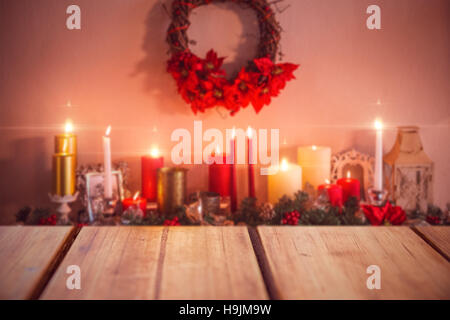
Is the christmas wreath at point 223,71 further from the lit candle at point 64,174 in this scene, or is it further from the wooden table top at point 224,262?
the wooden table top at point 224,262

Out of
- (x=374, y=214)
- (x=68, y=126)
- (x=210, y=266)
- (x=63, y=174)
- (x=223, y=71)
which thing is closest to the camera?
(x=210, y=266)

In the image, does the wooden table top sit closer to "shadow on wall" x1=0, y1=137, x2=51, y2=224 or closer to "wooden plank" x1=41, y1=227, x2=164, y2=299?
"wooden plank" x1=41, y1=227, x2=164, y2=299

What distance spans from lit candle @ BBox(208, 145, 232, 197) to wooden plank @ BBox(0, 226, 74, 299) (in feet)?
3.39

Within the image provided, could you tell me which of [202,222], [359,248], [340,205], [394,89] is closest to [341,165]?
[340,205]

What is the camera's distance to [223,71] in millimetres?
Result: 1468

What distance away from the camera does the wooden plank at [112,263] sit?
336mm

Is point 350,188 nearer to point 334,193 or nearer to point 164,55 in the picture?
point 334,193

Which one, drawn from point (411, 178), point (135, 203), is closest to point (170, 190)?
point (135, 203)

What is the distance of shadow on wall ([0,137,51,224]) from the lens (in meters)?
1.60

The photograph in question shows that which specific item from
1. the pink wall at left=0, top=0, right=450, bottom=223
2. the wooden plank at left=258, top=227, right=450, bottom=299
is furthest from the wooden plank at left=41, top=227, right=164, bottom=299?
the pink wall at left=0, top=0, right=450, bottom=223

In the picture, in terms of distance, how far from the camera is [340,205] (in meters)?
1.40

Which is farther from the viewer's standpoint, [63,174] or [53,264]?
[63,174]

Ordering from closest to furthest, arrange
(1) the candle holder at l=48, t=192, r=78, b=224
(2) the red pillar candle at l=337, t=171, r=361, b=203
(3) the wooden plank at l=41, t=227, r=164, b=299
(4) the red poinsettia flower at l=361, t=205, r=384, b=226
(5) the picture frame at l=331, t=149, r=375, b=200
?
(3) the wooden plank at l=41, t=227, r=164, b=299 → (4) the red poinsettia flower at l=361, t=205, r=384, b=226 → (1) the candle holder at l=48, t=192, r=78, b=224 → (2) the red pillar candle at l=337, t=171, r=361, b=203 → (5) the picture frame at l=331, t=149, r=375, b=200

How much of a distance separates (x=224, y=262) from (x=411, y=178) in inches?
48.6
